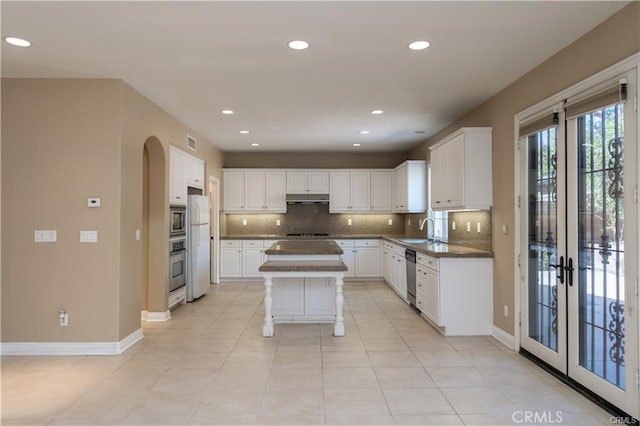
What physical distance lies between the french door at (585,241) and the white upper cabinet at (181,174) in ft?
14.2

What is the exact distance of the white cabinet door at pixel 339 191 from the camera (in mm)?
8742

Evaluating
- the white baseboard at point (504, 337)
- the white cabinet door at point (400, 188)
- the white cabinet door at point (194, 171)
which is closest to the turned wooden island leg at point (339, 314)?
the white baseboard at point (504, 337)

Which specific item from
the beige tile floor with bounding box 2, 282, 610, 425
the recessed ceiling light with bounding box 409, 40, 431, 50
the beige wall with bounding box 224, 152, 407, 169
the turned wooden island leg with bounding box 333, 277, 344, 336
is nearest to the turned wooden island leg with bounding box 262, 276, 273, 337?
the beige tile floor with bounding box 2, 282, 610, 425

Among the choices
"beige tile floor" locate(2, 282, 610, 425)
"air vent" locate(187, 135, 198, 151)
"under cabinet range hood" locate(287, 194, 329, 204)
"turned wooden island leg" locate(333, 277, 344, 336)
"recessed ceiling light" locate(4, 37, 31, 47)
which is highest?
"recessed ceiling light" locate(4, 37, 31, 47)

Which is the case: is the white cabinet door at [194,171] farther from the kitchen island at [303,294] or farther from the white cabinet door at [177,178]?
the kitchen island at [303,294]

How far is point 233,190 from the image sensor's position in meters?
8.62

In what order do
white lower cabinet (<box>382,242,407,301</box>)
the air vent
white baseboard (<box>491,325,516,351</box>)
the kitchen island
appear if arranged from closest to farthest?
white baseboard (<box>491,325,516,351</box>), the kitchen island, the air vent, white lower cabinet (<box>382,242,407,301</box>)

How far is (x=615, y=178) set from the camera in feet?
9.18

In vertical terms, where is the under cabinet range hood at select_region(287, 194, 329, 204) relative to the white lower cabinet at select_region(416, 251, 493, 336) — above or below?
above

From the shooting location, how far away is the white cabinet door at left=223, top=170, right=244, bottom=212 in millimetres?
8602

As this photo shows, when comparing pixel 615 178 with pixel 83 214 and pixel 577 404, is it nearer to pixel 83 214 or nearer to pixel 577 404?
pixel 577 404

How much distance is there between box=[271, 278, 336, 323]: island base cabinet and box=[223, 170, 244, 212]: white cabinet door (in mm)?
3775

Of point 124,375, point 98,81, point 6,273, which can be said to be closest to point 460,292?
point 124,375

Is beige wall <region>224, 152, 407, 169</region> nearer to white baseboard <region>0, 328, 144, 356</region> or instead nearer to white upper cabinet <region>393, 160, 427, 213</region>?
white upper cabinet <region>393, 160, 427, 213</region>
